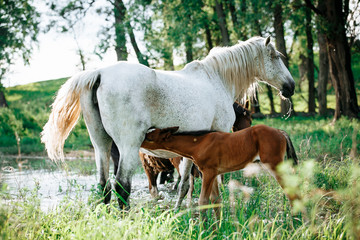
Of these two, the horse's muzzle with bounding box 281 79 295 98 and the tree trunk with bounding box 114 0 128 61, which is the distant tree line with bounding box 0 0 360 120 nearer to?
the tree trunk with bounding box 114 0 128 61

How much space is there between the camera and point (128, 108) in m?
3.41

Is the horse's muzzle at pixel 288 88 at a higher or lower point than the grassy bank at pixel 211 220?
higher

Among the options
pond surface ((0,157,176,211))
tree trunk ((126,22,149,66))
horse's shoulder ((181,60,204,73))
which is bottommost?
pond surface ((0,157,176,211))

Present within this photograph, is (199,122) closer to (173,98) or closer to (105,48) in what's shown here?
(173,98)

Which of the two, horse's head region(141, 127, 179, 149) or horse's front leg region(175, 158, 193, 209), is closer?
horse's head region(141, 127, 179, 149)

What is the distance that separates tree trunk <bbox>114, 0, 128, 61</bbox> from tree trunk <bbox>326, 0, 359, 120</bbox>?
8.25 m

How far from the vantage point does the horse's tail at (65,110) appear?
11.4ft

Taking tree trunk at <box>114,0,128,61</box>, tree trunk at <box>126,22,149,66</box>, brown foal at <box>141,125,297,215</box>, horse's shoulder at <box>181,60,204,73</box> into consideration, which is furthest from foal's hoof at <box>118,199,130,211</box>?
tree trunk at <box>114,0,128,61</box>

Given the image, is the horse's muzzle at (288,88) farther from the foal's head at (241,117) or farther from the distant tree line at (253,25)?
the distant tree line at (253,25)

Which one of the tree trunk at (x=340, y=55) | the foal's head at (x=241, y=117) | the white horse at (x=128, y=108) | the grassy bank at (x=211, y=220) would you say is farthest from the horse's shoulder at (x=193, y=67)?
the tree trunk at (x=340, y=55)

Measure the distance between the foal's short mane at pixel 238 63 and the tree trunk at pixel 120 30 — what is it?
396 inches

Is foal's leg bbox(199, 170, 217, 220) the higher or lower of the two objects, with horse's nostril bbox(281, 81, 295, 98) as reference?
lower

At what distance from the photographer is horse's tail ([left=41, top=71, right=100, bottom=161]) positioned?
11.4ft

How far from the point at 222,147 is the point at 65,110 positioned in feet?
5.94
